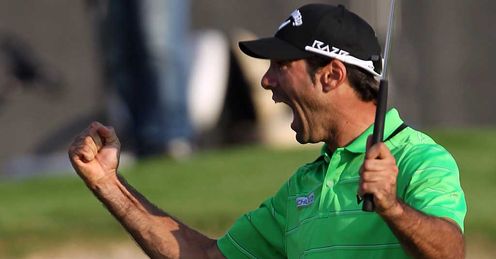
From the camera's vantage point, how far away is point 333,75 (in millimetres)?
4602

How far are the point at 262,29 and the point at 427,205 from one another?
11217 millimetres

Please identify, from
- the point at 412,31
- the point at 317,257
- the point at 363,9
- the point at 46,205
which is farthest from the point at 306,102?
the point at 412,31

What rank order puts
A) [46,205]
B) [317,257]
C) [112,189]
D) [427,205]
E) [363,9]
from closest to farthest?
[427,205], [317,257], [112,189], [46,205], [363,9]

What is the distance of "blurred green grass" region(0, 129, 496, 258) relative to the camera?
9.41 metres

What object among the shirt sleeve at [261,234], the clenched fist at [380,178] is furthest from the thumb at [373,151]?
the shirt sleeve at [261,234]

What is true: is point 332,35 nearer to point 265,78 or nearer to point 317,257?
point 265,78

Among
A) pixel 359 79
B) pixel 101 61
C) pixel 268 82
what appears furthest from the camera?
pixel 101 61

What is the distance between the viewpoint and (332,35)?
4.57 meters

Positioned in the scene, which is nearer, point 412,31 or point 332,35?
point 332,35

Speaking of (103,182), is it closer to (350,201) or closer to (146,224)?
(146,224)

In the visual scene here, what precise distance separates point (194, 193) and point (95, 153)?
5.61 m

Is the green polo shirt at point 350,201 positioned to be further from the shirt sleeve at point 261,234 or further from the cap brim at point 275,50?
the cap brim at point 275,50

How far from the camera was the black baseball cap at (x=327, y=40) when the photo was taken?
4566mm

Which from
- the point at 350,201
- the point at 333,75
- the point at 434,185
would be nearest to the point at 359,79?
the point at 333,75
